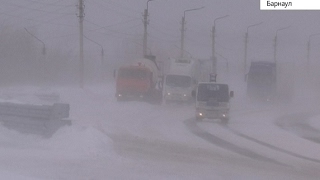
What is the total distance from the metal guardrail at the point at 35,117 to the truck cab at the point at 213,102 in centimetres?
1485

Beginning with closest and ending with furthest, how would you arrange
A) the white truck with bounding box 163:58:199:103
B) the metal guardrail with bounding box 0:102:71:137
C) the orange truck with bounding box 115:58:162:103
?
the metal guardrail with bounding box 0:102:71:137 → the orange truck with bounding box 115:58:162:103 → the white truck with bounding box 163:58:199:103

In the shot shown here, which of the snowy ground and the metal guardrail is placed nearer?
the snowy ground

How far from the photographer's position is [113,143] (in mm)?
19609

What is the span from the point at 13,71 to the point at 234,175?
2441 inches

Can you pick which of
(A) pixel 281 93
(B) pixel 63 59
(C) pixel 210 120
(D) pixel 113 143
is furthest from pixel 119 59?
(D) pixel 113 143

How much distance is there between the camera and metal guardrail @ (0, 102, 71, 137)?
1883 cm

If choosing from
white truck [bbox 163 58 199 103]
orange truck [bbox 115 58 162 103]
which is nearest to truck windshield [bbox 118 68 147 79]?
orange truck [bbox 115 58 162 103]

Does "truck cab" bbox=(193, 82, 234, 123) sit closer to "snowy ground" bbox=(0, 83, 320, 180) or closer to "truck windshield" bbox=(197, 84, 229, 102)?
"truck windshield" bbox=(197, 84, 229, 102)

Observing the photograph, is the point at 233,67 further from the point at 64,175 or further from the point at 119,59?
the point at 64,175

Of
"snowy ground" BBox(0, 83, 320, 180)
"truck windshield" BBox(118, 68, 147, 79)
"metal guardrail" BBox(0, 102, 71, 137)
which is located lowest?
"snowy ground" BBox(0, 83, 320, 180)

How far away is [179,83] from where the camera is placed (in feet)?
164

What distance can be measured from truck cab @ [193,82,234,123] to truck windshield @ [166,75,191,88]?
50.2 feet

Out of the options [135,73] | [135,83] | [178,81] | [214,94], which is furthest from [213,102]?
[178,81]

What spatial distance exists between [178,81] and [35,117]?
31.2 m
